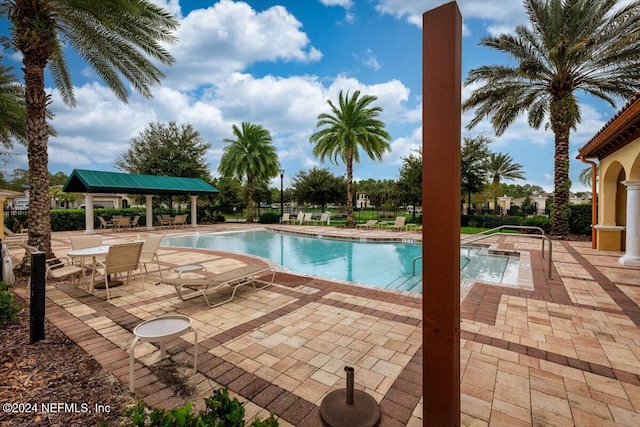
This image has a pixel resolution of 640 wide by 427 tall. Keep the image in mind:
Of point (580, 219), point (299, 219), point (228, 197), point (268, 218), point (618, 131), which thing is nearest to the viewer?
point (618, 131)

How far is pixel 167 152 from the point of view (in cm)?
2555

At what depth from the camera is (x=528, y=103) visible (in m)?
13.7

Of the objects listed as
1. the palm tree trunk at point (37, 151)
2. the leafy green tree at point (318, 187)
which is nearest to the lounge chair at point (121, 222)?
the palm tree trunk at point (37, 151)

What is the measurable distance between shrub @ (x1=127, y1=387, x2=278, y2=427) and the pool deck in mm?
736

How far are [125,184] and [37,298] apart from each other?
1587 cm

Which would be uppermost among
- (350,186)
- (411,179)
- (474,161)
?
(474,161)

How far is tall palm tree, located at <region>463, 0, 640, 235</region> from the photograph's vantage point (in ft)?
34.9

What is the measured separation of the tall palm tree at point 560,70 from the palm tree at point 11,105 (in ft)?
63.9

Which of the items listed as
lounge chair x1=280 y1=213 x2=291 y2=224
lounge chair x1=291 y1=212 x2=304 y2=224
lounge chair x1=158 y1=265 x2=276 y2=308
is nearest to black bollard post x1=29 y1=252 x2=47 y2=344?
lounge chair x1=158 y1=265 x2=276 y2=308

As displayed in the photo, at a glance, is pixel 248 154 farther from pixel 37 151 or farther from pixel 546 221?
pixel 546 221

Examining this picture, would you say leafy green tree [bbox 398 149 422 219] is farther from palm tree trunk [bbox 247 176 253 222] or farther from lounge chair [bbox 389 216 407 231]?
palm tree trunk [bbox 247 176 253 222]

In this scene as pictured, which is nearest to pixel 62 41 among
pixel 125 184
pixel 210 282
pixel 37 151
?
pixel 37 151

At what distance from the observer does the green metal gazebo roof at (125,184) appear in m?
15.6

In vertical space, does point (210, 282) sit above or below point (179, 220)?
below
